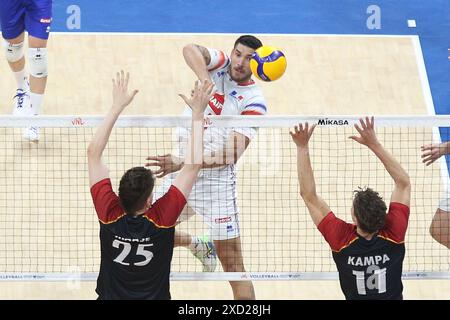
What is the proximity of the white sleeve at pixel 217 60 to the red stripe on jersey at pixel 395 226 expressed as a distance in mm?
3557

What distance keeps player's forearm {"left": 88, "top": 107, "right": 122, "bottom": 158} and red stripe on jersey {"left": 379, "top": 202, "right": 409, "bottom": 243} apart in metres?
2.56

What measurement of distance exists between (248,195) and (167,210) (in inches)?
222

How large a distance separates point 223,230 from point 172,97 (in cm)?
544

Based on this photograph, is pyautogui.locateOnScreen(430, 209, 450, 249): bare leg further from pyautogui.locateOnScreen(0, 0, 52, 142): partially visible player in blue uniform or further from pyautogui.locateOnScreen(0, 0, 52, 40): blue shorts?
pyautogui.locateOnScreen(0, 0, 52, 40): blue shorts

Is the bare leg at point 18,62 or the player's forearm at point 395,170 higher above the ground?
the bare leg at point 18,62

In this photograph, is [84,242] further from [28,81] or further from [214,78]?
[28,81]

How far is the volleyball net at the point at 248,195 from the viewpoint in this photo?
40.6 feet

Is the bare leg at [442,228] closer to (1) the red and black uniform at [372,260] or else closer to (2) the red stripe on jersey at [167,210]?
(1) the red and black uniform at [372,260]

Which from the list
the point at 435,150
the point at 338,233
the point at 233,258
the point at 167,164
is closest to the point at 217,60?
the point at 167,164

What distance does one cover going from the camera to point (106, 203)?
839 centimetres

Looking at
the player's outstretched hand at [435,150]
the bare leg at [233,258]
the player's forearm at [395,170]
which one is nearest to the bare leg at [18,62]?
the bare leg at [233,258]

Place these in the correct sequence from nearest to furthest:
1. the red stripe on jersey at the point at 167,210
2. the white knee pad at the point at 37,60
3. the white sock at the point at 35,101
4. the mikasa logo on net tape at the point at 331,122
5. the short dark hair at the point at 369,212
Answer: the short dark hair at the point at 369,212, the red stripe on jersey at the point at 167,210, the mikasa logo on net tape at the point at 331,122, the white knee pad at the point at 37,60, the white sock at the point at 35,101

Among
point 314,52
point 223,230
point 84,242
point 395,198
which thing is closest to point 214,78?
point 223,230

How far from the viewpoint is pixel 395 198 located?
8688mm
